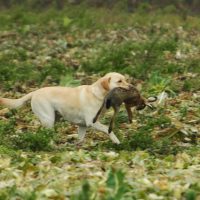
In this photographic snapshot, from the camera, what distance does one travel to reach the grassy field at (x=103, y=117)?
8.41m

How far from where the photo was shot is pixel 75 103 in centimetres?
1245

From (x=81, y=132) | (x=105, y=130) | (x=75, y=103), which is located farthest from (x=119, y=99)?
(x=81, y=132)

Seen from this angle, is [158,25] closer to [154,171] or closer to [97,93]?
[97,93]

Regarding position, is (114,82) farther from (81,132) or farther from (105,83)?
(81,132)

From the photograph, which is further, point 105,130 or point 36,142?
point 105,130

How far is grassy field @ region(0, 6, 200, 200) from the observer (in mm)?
8414

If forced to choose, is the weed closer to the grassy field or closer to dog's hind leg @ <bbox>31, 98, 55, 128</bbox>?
the grassy field

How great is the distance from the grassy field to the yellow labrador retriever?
1.00 feet

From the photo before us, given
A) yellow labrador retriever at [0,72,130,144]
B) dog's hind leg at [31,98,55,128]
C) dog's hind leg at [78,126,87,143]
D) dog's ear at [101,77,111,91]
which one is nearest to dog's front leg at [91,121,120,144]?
yellow labrador retriever at [0,72,130,144]

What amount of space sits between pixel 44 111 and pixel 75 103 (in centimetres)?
52

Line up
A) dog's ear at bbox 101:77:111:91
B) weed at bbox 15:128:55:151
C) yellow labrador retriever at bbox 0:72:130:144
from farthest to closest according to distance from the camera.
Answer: yellow labrador retriever at bbox 0:72:130:144 → dog's ear at bbox 101:77:111:91 → weed at bbox 15:128:55:151

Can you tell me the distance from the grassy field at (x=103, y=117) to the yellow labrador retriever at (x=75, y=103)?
304mm

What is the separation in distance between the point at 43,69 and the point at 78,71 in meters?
0.86

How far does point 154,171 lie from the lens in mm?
9422
